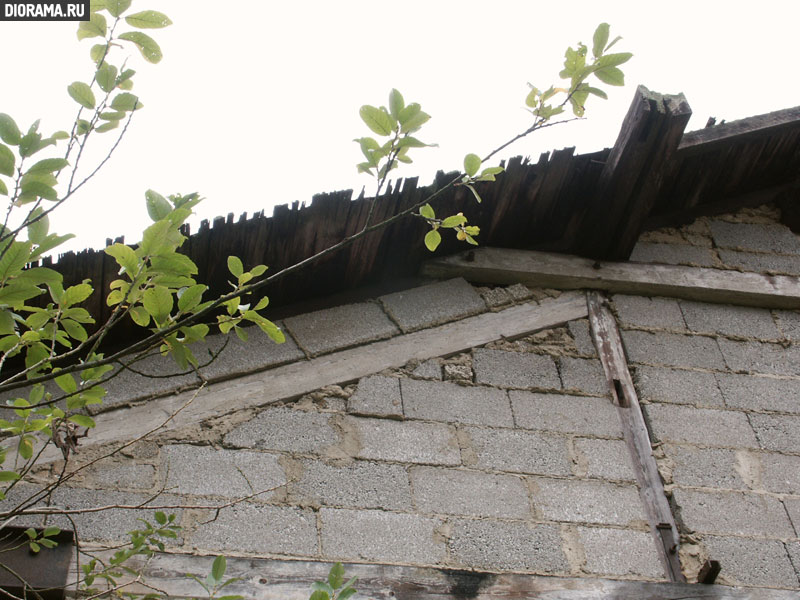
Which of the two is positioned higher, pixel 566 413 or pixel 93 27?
pixel 93 27

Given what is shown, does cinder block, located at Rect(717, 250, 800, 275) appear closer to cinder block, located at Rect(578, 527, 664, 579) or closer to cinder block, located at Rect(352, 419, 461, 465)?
cinder block, located at Rect(578, 527, 664, 579)

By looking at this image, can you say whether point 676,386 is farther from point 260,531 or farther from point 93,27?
point 93,27

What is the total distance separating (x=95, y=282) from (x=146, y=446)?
0.52m

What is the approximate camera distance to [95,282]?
7.97 ft

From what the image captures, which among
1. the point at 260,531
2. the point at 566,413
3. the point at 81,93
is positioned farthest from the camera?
the point at 566,413

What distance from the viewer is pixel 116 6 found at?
1.45 metres

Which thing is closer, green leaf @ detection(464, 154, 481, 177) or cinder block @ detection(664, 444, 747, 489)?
green leaf @ detection(464, 154, 481, 177)

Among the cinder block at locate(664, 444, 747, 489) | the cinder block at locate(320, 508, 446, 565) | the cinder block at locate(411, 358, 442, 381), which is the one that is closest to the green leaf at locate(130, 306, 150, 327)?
the cinder block at locate(320, 508, 446, 565)

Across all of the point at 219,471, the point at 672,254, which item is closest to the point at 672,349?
the point at 672,254

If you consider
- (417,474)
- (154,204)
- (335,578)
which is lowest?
(335,578)

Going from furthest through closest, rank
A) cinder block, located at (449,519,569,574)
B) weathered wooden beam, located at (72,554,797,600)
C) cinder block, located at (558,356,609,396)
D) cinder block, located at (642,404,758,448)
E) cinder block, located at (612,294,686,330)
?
cinder block, located at (612,294,686,330), cinder block, located at (558,356,609,396), cinder block, located at (642,404,758,448), cinder block, located at (449,519,569,574), weathered wooden beam, located at (72,554,797,600)

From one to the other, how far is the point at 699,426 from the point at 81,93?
87.8 inches

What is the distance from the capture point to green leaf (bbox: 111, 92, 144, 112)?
1542mm

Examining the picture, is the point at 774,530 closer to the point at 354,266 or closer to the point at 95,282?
the point at 354,266
